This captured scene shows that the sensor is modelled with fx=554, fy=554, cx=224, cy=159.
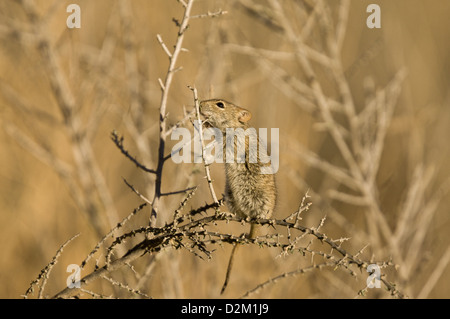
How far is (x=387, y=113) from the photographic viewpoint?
3652 millimetres

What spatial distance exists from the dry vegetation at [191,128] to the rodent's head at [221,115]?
0.47 feet

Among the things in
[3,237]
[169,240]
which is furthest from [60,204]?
[169,240]

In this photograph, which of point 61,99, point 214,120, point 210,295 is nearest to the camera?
point 214,120

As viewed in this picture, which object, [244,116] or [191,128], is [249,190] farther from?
[244,116]

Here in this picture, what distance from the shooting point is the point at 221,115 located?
315cm

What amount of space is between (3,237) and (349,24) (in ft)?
13.1

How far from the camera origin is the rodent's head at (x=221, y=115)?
3.13 m

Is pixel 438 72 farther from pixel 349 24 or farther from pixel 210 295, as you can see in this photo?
pixel 210 295

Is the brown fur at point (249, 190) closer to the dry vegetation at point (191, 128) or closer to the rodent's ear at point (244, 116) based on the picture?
the dry vegetation at point (191, 128)

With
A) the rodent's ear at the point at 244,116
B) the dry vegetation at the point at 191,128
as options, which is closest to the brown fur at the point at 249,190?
the dry vegetation at the point at 191,128

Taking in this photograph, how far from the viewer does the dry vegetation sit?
11.5 ft

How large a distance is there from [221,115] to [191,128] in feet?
1.75

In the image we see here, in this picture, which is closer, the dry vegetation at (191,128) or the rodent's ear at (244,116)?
the rodent's ear at (244,116)

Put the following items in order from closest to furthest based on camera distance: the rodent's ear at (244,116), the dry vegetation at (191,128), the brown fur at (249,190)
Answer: the brown fur at (249,190), the rodent's ear at (244,116), the dry vegetation at (191,128)
